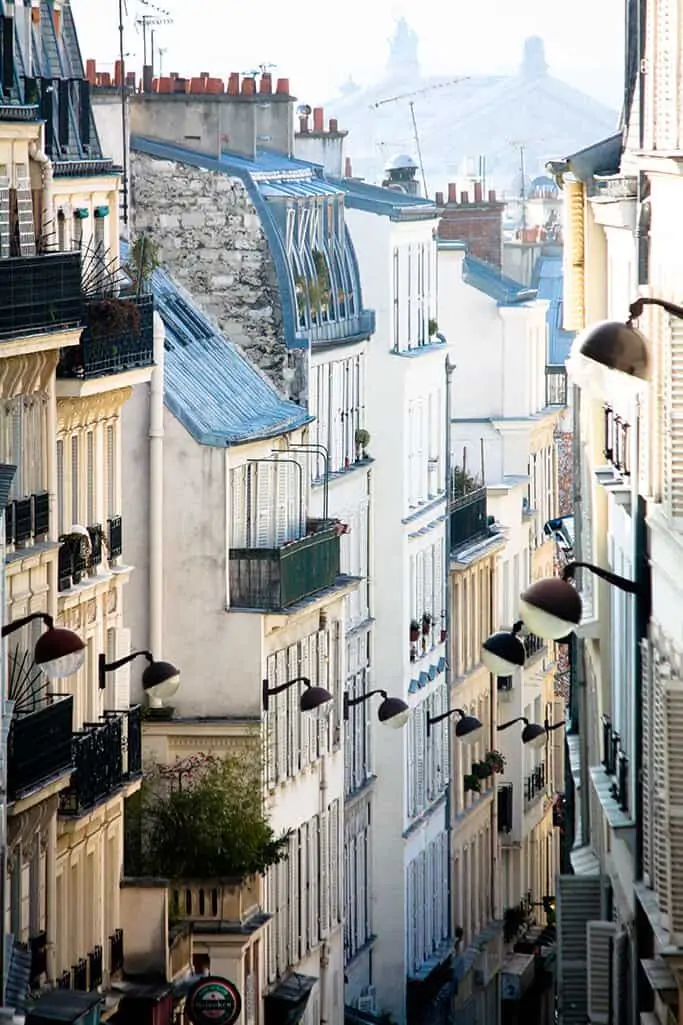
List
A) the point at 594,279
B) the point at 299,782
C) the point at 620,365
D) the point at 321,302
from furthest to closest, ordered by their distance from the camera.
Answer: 1. the point at 321,302
2. the point at 299,782
3. the point at 594,279
4. the point at 620,365

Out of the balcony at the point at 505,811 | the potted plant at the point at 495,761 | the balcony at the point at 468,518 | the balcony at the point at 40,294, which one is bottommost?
the balcony at the point at 505,811

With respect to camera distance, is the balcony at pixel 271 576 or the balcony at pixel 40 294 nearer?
the balcony at pixel 40 294

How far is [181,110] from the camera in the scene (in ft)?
195

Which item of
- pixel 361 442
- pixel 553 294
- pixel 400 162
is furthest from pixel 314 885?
pixel 553 294

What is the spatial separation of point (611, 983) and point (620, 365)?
646 inches

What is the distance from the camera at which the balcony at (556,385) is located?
296ft

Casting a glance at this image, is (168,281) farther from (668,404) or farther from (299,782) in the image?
(668,404)

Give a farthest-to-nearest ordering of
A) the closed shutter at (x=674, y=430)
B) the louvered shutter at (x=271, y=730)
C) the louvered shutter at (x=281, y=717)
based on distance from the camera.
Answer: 1. the louvered shutter at (x=281, y=717)
2. the louvered shutter at (x=271, y=730)
3. the closed shutter at (x=674, y=430)

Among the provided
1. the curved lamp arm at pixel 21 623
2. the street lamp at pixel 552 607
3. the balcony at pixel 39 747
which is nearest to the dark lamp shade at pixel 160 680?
the balcony at pixel 39 747

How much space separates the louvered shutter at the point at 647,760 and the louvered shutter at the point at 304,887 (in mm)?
19387

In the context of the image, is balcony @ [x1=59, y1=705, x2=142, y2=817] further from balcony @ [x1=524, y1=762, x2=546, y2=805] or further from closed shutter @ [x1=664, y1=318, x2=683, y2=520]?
balcony @ [x1=524, y1=762, x2=546, y2=805]

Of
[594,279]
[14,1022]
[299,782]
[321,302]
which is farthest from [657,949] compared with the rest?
[321,302]

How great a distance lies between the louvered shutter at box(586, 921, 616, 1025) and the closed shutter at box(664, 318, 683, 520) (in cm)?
915

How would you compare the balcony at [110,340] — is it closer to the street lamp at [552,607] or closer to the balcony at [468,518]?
the street lamp at [552,607]
